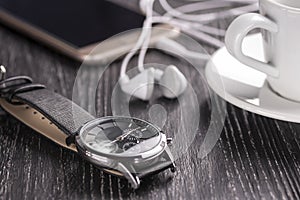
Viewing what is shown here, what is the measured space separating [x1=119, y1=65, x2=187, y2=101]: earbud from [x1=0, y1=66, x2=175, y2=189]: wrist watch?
99mm

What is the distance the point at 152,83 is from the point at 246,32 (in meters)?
0.14

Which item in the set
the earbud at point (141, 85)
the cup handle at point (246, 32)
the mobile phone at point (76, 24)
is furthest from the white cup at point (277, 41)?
the mobile phone at point (76, 24)

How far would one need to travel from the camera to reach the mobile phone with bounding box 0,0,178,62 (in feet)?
2.82

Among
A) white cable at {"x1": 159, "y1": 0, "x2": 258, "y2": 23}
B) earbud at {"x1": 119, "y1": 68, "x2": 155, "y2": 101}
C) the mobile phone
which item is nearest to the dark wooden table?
earbud at {"x1": 119, "y1": 68, "x2": 155, "y2": 101}

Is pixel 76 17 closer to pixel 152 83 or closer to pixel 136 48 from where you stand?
pixel 136 48

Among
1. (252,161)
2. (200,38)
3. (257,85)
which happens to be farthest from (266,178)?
(200,38)

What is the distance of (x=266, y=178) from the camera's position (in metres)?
0.61

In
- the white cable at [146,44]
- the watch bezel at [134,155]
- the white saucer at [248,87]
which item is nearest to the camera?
the watch bezel at [134,155]

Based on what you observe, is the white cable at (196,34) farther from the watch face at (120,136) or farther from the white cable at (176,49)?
the watch face at (120,136)

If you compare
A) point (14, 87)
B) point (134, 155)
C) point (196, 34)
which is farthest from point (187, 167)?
point (196, 34)

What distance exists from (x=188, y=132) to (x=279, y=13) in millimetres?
158

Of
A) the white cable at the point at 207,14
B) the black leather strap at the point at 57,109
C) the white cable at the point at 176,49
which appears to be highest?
the black leather strap at the point at 57,109

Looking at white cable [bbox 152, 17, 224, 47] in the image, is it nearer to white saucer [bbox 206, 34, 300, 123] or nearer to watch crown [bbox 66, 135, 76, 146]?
white saucer [bbox 206, 34, 300, 123]

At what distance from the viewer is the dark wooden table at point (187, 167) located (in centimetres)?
58
